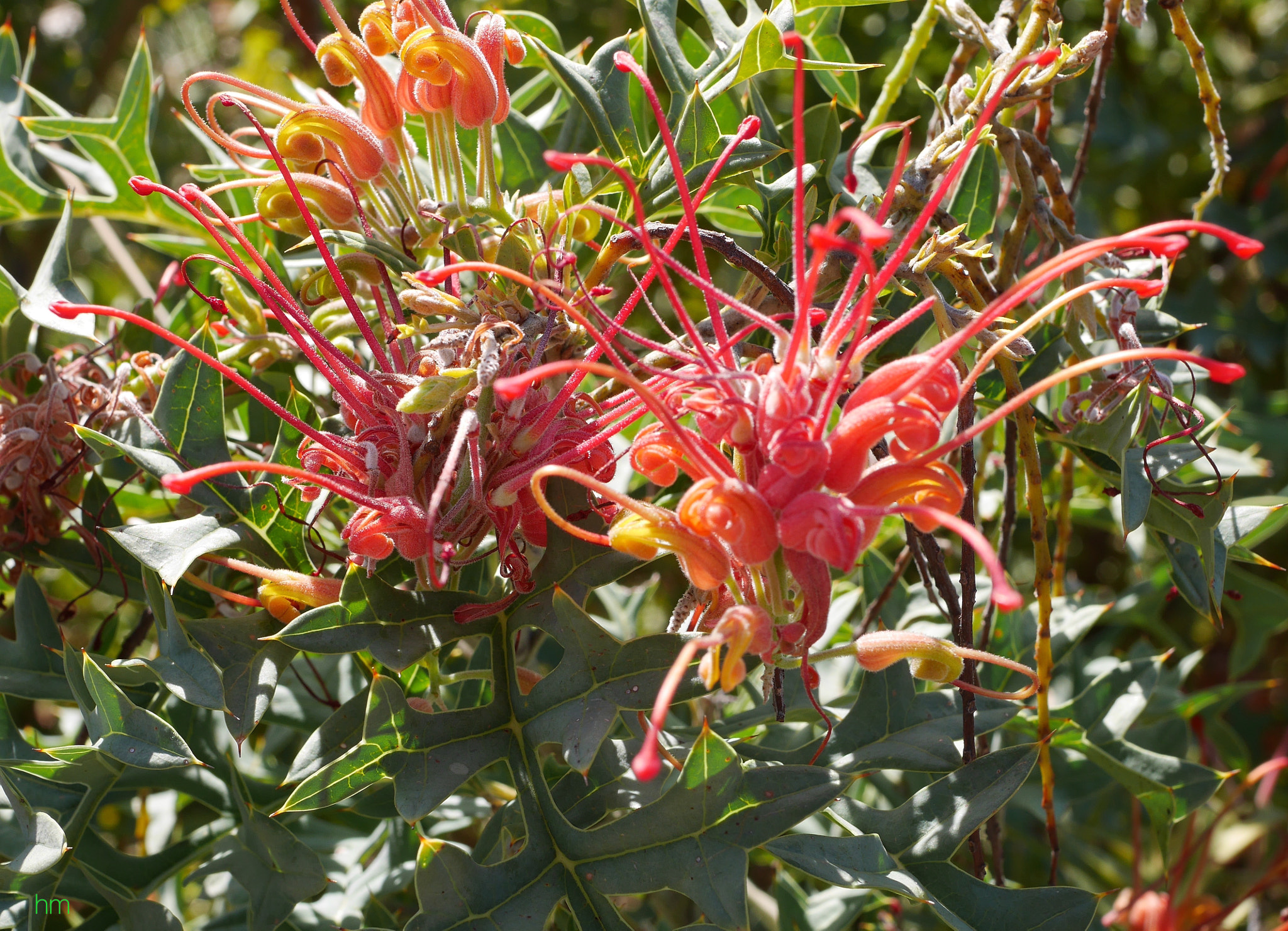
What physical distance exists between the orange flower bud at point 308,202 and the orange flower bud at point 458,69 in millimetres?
88

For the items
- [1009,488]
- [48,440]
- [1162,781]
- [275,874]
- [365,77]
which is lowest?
[1162,781]

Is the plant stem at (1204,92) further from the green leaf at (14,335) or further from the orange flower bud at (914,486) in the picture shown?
the green leaf at (14,335)

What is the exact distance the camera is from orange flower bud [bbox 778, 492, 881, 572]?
1.50ft

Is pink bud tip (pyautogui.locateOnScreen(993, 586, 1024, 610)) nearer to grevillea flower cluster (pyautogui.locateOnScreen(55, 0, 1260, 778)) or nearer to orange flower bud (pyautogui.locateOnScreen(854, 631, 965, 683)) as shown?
grevillea flower cluster (pyautogui.locateOnScreen(55, 0, 1260, 778))

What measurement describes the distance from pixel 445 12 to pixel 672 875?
515 mm

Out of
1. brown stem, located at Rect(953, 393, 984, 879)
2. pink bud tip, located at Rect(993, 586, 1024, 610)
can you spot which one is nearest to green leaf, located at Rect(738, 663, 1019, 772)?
brown stem, located at Rect(953, 393, 984, 879)

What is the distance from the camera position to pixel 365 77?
2.08ft

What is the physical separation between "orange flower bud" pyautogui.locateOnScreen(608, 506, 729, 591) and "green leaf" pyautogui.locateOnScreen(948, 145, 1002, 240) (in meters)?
0.38

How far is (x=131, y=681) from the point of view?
2.16ft

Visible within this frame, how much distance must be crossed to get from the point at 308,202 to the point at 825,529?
393 mm

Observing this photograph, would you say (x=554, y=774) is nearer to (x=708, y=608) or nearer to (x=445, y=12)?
(x=708, y=608)

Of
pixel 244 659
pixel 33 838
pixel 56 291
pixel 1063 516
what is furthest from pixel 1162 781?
pixel 56 291

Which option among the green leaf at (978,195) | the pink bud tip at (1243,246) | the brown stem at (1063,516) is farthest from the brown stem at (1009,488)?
the pink bud tip at (1243,246)

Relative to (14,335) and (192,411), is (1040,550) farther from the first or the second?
(14,335)
